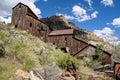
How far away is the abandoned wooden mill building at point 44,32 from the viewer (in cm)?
4750

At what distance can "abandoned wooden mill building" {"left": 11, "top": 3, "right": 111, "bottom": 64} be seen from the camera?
47500 mm

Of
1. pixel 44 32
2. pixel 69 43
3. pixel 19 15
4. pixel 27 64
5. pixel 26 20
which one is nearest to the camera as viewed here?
pixel 27 64

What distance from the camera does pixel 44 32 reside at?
2029 inches

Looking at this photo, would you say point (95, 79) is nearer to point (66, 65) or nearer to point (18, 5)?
point (66, 65)

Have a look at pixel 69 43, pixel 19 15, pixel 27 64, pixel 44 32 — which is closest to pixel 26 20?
pixel 19 15

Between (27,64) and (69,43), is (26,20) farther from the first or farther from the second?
(27,64)

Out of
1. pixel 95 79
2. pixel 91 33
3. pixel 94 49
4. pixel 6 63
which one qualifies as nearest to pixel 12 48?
pixel 6 63

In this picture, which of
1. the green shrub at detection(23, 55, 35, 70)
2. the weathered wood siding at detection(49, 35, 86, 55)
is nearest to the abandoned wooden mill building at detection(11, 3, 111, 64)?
the weathered wood siding at detection(49, 35, 86, 55)

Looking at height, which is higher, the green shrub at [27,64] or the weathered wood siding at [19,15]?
the weathered wood siding at [19,15]

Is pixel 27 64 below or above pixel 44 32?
below

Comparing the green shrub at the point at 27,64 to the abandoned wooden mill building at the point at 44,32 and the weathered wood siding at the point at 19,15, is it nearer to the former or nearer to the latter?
the abandoned wooden mill building at the point at 44,32

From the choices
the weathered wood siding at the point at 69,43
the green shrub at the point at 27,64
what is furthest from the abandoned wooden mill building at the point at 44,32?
the green shrub at the point at 27,64

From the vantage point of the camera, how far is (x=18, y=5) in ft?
159

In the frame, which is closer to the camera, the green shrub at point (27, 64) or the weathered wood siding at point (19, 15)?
the green shrub at point (27, 64)
